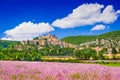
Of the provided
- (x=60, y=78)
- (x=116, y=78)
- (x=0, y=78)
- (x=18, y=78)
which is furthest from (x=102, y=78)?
(x=0, y=78)

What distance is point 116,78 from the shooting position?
714 cm

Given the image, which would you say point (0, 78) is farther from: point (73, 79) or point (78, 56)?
point (78, 56)

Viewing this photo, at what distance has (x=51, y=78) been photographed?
6465 millimetres

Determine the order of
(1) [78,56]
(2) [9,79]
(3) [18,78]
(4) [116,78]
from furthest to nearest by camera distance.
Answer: (1) [78,56] → (4) [116,78] → (3) [18,78] → (2) [9,79]

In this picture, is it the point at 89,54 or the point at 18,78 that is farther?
the point at 89,54

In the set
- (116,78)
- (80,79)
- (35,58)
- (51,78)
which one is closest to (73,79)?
(80,79)

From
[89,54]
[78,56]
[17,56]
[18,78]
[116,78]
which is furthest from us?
[78,56]

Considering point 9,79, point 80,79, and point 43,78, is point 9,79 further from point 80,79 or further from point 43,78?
point 80,79

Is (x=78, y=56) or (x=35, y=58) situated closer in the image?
(x=35, y=58)

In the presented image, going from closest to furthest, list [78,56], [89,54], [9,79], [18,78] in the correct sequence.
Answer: [9,79], [18,78], [89,54], [78,56]

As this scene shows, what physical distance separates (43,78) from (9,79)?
2.78ft

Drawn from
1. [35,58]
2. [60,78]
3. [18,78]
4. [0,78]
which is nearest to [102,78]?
[60,78]

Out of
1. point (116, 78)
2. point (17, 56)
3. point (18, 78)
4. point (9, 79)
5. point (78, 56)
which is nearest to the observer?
point (9, 79)

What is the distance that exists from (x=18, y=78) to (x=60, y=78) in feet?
3.18
